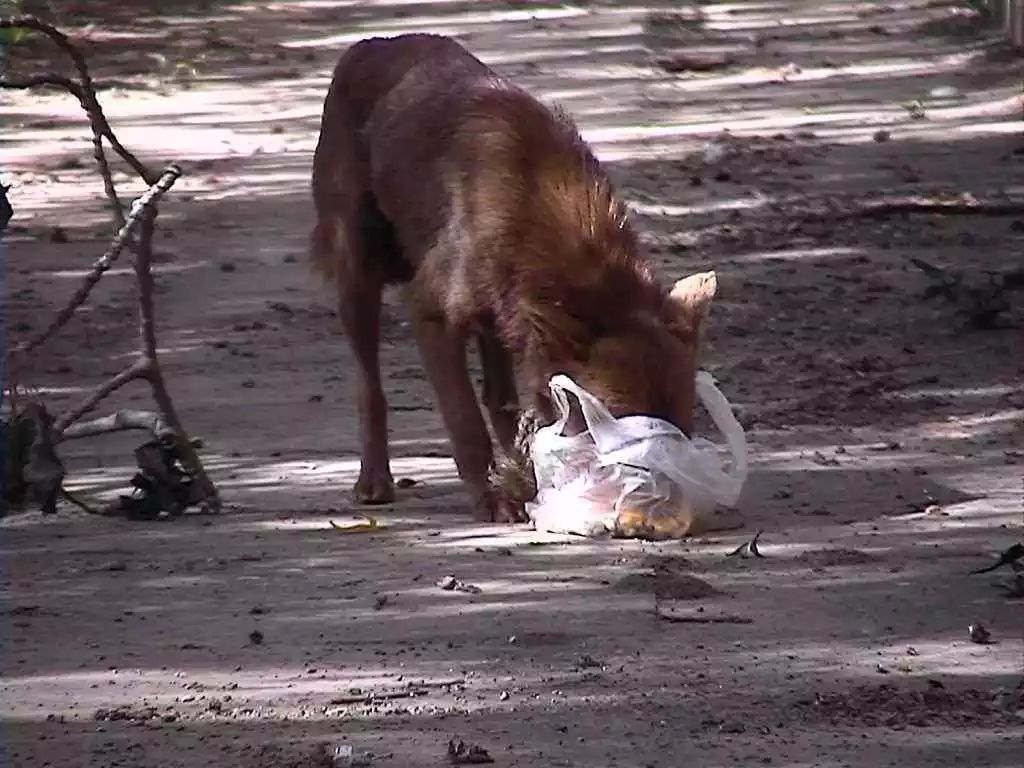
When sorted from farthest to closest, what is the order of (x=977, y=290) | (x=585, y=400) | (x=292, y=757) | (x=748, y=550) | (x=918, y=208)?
(x=918, y=208), (x=977, y=290), (x=585, y=400), (x=748, y=550), (x=292, y=757)

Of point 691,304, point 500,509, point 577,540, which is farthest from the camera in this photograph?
point 500,509

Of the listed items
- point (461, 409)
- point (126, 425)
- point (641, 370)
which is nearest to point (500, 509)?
point (461, 409)

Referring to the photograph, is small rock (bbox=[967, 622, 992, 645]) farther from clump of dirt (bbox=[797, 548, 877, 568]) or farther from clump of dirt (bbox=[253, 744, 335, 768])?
clump of dirt (bbox=[253, 744, 335, 768])

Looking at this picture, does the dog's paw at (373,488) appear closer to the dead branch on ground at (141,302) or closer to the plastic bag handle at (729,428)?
the dead branch on ground at (141,302)

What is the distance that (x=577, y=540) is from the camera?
6.25 m

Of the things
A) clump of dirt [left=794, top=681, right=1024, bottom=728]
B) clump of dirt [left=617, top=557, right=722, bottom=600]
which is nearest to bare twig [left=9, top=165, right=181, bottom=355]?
clump of dirt [left=617, top=557, right=722, bottom=600]

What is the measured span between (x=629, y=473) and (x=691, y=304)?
646 millimetres

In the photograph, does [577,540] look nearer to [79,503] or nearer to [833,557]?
[833,557]

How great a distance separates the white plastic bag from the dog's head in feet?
0.13

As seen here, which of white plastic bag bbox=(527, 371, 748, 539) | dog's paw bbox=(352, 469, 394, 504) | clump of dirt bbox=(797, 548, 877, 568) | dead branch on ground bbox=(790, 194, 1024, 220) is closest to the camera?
clump of dirt bbox=(797, 548, 877, 568)

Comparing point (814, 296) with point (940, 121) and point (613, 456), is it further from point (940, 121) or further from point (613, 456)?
point (940, 121)

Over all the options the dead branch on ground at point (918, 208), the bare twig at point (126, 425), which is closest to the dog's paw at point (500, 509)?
the bare twig at point (126, 425)

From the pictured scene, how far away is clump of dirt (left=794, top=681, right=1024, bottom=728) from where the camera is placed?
4441mm

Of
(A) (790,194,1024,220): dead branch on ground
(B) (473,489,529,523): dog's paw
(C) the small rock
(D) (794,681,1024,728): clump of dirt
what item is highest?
(D) (794,681,1024,728): clump of dirt
